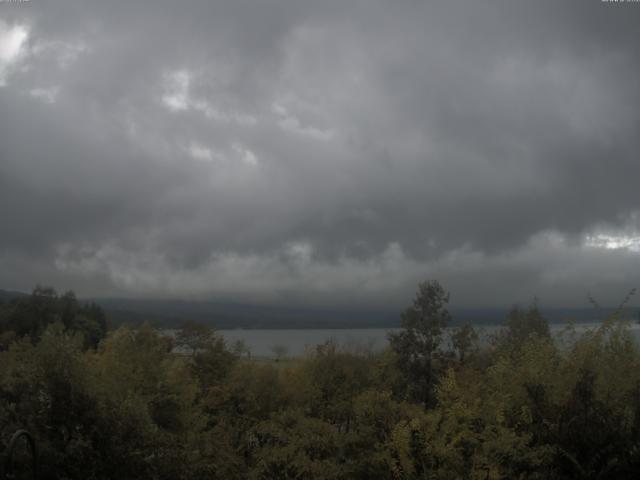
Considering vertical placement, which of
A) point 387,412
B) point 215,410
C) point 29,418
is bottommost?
point 215,410

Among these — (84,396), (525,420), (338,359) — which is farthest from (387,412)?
(338,359)

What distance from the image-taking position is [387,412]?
22.9 meters

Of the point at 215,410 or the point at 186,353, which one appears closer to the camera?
the point at 215,410

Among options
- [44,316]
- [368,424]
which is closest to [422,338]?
[368,424]

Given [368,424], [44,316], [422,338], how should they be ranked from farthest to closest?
[44,316]
[422,338]
[368,424]

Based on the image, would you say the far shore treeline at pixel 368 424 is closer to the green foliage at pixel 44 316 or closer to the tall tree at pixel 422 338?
the tall tree at pixel 422 338

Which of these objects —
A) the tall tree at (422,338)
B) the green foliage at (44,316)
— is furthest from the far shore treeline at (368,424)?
the green foliage at (44,316)

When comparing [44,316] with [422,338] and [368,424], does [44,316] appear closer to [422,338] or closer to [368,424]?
[422,338]

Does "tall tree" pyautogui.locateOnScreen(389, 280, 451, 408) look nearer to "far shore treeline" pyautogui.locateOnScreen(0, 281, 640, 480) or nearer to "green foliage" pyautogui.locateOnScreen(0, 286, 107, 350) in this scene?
"far shore treeline" pyautogui.locateOnScreen(0, 281, 640, 480)

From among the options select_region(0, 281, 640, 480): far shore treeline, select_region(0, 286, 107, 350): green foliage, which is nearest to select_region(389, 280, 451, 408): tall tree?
select_region(0, 281, 640, 480): far shore treeline

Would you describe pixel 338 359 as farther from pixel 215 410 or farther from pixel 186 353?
pixel 186 353

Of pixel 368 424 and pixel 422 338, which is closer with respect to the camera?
pixel 368 424

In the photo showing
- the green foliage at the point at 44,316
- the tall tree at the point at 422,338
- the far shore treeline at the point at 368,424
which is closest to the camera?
the far shore treeline at the point at 368,424

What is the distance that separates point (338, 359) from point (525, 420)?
871 inches
